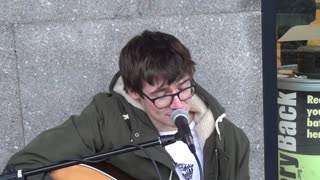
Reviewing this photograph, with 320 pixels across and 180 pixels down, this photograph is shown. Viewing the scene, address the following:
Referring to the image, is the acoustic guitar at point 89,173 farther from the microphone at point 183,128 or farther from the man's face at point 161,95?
the microphone at point 183,128

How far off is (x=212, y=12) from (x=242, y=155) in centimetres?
90

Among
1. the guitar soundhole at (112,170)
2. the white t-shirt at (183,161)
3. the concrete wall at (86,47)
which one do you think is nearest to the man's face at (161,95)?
the white t-shirt at (183,161)

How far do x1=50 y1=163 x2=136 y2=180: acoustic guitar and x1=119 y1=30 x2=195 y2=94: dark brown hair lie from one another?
318 mm

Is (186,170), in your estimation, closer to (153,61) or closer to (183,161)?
(183,161)

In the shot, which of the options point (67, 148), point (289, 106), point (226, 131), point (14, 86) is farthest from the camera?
point (289, 106)

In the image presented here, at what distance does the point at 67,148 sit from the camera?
190 centimetres

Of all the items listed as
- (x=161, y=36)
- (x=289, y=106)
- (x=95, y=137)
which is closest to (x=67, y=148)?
(x=95, y=137)

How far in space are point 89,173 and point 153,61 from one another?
0.47 meters

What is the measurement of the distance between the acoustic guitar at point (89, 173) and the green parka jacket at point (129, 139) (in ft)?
0.10

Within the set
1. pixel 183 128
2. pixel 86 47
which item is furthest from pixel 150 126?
pixel 86 47

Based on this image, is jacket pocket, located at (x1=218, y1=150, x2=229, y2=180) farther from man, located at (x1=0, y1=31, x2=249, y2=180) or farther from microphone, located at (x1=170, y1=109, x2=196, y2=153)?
microphone, located at (x1=170, y1=109, x2=196, y2=153)

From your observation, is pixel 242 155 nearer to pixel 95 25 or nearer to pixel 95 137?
pixel 95 137

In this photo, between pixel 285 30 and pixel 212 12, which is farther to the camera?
pixel 285 30

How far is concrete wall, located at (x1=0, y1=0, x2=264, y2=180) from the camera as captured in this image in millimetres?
2566
